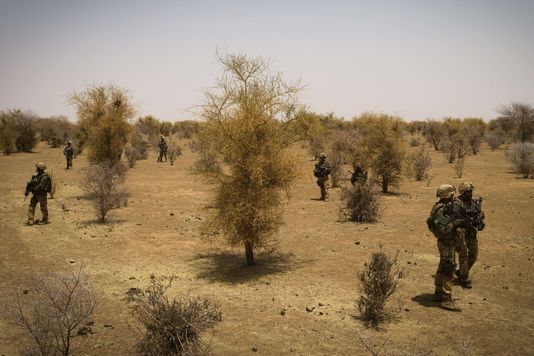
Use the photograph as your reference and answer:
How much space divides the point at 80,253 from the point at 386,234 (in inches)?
330

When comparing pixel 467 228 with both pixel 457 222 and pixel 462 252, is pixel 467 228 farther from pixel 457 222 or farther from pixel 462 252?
pixel 457 222

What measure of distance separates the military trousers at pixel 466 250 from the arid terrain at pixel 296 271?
1.12 ft

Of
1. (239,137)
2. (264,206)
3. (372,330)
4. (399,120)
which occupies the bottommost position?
(372,330)

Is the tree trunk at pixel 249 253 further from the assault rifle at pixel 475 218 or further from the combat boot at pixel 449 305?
the assault rifle at pixel 475 218

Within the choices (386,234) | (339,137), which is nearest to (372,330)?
(386,234)

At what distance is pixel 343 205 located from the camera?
16.4m

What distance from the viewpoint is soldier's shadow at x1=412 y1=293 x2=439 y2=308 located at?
7.55 metres

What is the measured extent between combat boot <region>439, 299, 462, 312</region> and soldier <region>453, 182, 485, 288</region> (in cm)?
116

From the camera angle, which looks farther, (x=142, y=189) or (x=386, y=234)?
(x=142, y=189)

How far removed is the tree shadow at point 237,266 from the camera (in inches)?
361

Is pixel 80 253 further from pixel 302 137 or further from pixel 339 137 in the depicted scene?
pixel 339 137

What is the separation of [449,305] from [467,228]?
1737 mm

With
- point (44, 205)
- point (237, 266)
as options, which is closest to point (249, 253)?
point (237, 266)

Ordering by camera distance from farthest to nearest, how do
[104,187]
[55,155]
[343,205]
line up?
[55,155]
[343,205]
[104,187]
